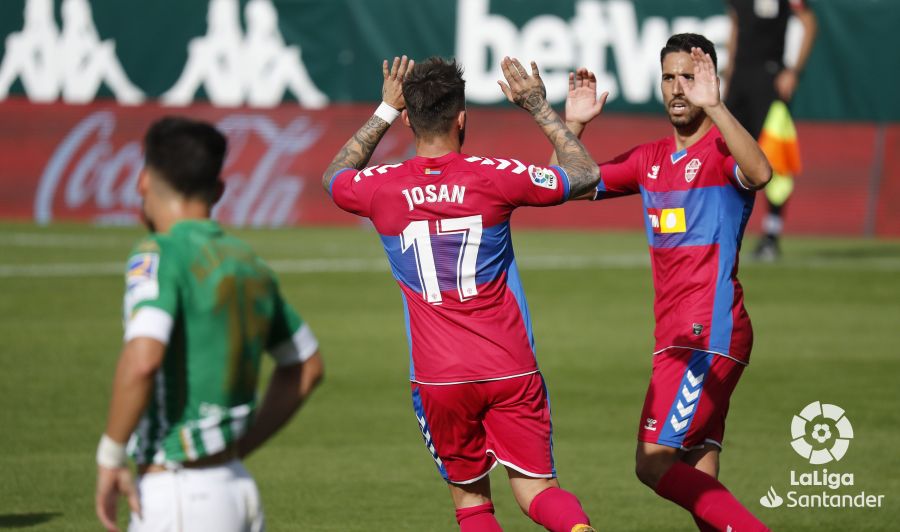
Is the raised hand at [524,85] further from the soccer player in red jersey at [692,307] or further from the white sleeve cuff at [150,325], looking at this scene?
the white sleeve cuff at [150,325]

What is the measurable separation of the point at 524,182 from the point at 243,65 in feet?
55.5

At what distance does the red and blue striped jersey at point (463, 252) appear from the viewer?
566 cm

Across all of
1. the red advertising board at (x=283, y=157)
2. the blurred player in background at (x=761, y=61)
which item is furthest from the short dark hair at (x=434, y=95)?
the red advertising board at (x=283, y=157)

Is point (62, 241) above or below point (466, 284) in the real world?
below

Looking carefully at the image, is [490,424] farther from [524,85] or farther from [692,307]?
[524,85]

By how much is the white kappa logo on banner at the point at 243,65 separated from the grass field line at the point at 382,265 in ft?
15.2

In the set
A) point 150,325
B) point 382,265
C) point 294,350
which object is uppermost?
point 150,325

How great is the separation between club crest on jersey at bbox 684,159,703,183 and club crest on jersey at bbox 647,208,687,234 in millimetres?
151

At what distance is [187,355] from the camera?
421cm

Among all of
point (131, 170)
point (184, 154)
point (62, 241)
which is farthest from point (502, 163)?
point (131, 170)

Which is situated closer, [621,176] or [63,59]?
[621,176]

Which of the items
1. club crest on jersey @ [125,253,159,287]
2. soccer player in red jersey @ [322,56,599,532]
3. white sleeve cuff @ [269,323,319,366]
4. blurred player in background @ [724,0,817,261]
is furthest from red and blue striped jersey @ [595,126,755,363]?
blurred player in background @ [724,0,817,261]

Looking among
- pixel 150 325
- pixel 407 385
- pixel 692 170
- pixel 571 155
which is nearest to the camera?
pixel 150 325

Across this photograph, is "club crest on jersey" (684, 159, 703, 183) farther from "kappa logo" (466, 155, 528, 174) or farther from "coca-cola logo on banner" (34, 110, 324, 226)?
"coca-cola logo on banner" (34, 110, 324, 226)
